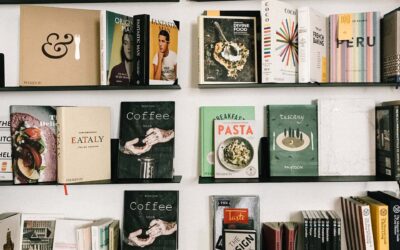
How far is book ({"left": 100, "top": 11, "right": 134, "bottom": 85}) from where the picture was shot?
1.73m

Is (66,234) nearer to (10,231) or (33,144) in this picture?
(10,231)

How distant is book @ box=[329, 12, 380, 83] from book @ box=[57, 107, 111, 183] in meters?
1.16

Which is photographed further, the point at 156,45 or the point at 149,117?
the point at 149,117

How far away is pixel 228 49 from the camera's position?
181 centimetres

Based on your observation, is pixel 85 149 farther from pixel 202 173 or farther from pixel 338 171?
pixel 338 171

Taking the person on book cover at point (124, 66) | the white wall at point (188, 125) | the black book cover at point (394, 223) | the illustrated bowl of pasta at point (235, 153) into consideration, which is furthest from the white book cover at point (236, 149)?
the black book cover at point (394, 223)

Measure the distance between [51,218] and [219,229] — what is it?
87cm

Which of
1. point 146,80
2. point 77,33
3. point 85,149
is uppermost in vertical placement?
point 77,33

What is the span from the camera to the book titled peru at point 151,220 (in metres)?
1.86

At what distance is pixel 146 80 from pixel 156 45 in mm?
181

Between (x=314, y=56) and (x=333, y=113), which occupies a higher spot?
(x=314, y=56)

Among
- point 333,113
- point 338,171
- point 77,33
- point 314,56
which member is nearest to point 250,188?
point 338,171

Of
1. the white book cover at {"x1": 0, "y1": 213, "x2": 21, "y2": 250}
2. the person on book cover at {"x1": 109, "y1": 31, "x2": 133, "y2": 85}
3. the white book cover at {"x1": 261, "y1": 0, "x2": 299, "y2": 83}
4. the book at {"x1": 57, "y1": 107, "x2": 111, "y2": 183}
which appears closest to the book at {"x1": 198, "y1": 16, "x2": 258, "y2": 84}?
the white book cover at {"x1": 261, "y1": 0, "x2": 299, "y2": 83}

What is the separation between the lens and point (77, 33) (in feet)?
5.98
